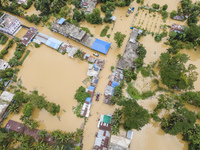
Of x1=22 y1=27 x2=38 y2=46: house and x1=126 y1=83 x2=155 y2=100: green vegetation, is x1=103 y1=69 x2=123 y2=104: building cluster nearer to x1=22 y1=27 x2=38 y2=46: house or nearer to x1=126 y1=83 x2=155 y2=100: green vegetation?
x1=126 y1=83 x2=155 y2=100: green vegetation

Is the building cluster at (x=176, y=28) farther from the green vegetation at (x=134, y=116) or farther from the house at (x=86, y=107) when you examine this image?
the house at (x=86, y=107)

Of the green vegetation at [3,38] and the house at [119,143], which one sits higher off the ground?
the green vegetation at [3,38]

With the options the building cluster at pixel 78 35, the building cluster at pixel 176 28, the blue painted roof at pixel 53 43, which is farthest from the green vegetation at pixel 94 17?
the building cluster at pixel 176 28

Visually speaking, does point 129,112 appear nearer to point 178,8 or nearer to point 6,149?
point 6,149

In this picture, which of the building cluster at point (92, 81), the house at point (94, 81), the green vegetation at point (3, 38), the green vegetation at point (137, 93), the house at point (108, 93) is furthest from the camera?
the green vegetation at point (3, 38)

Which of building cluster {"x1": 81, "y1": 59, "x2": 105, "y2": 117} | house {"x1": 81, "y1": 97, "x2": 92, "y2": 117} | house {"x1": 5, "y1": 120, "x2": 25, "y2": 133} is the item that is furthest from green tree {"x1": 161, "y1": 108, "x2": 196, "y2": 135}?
house {"x1": 5, "y1": 120, "x2": 25, "y2": 133}

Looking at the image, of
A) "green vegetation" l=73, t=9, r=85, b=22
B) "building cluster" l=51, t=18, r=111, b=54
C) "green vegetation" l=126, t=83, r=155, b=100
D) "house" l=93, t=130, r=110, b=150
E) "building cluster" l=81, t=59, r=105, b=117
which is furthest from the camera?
"green vegetation" l=73, t=9, r=85, b=22

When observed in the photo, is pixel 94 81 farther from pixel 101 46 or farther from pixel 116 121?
pixel 116 121
